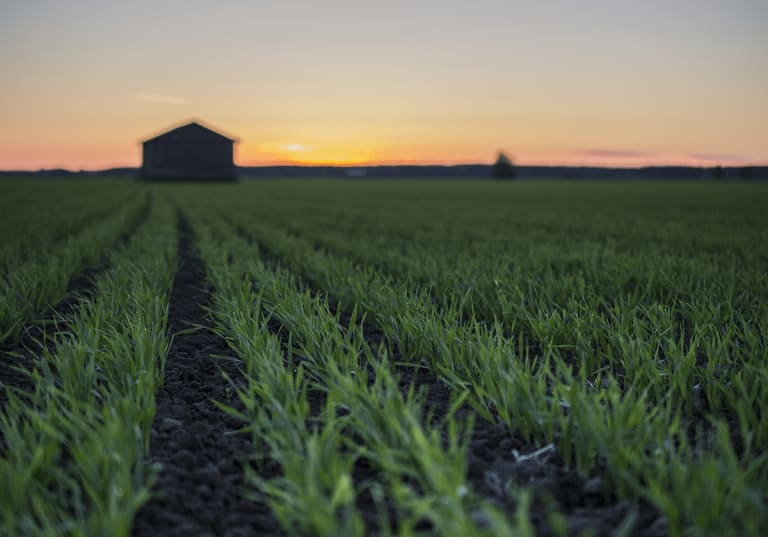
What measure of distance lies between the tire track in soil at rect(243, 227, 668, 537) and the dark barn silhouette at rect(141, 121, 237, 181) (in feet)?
183

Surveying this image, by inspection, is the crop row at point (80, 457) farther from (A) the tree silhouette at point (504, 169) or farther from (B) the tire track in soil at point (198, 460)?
(A) the tree silhouette at point (504, 169)

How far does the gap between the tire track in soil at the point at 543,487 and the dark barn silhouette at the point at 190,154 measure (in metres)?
55.8

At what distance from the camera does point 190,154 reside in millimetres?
53719

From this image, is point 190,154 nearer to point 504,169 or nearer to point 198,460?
point 198,460

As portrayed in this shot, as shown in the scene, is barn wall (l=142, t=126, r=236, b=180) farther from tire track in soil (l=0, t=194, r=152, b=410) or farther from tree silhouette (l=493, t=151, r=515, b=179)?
tree silhouette (l=493, t=151, r=515, b=179)

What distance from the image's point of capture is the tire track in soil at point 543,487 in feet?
4.88

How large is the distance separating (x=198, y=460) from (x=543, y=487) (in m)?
1.13

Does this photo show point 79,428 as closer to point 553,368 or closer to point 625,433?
point 625,433

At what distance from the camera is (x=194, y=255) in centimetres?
755

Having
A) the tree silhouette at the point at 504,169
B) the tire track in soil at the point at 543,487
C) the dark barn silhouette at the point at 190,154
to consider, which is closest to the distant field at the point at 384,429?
the tire track in soil at the point at 543,487

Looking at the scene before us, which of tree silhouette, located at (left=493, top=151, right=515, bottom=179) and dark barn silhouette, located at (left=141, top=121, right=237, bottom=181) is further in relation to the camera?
tree silhouette, located at (left=493, top=151, right=515, bottom=179)

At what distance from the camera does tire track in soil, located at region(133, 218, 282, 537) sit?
1547 mm

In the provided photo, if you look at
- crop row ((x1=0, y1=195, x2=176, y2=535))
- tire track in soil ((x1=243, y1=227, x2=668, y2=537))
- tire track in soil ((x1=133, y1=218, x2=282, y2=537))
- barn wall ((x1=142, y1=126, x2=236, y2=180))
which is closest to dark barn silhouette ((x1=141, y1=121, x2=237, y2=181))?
barn wall ((x1=142, y1=126, x2=236, y2=180))

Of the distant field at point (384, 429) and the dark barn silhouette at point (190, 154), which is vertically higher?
the dark barn silhouette at point (190, 154)
